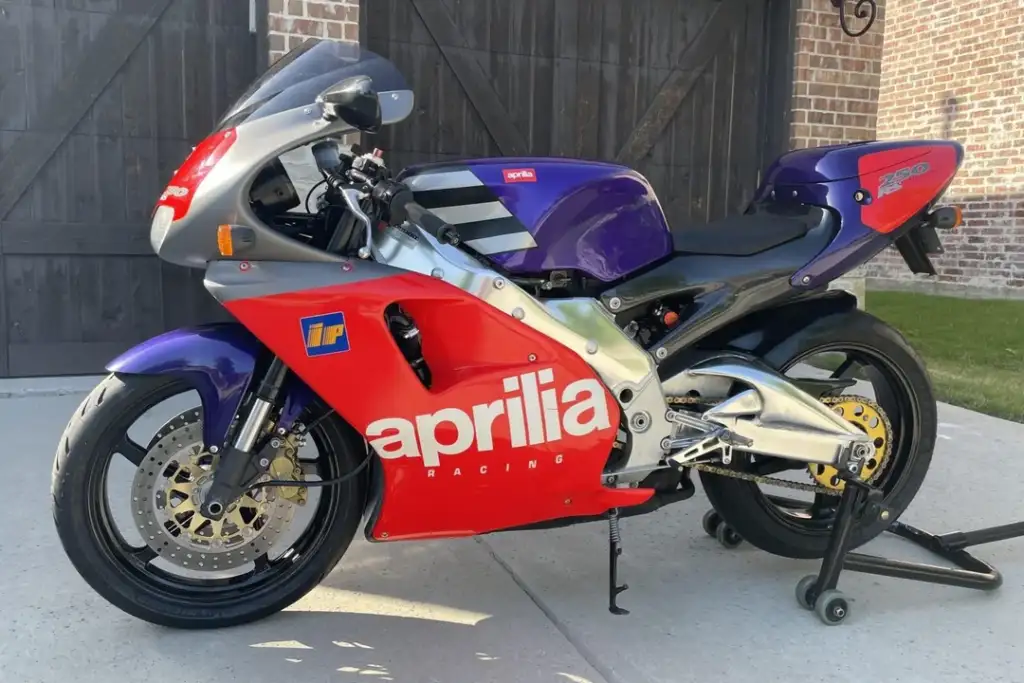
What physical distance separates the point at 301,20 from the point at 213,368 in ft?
10.2

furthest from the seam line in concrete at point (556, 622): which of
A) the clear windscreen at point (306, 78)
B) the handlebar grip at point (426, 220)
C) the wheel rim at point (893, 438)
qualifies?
the clear windscreen at point (306, 78)

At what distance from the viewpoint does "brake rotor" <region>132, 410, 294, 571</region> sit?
7.51ft

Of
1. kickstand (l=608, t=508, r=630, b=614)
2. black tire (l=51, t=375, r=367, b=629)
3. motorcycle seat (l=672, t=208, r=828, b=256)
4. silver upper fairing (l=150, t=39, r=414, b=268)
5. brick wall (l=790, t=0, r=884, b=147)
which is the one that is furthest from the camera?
brick wall (l=790, t=0, r=884, b=147)

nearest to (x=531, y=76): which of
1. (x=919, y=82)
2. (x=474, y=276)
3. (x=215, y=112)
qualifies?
(x=215, y=112)

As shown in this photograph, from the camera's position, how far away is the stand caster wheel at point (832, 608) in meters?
2.50

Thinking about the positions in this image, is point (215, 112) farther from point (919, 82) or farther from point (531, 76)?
point (919, 82)

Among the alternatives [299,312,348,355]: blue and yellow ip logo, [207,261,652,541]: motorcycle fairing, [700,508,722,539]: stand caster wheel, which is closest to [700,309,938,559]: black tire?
[700,508,722,539]: stand caster wheel

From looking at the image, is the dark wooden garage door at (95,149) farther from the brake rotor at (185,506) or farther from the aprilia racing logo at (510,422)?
the aprilia racing logo at (510,422)

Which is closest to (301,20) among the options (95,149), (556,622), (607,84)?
(95,149)

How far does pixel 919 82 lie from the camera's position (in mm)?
12539

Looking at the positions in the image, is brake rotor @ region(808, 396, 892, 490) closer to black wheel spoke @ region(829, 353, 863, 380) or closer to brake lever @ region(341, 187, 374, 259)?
black wheel spoke @ region(829, 353, 863, 380)

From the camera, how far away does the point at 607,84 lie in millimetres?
6008

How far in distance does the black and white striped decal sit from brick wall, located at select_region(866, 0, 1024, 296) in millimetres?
10640

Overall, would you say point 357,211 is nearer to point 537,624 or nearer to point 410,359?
point 410,359
